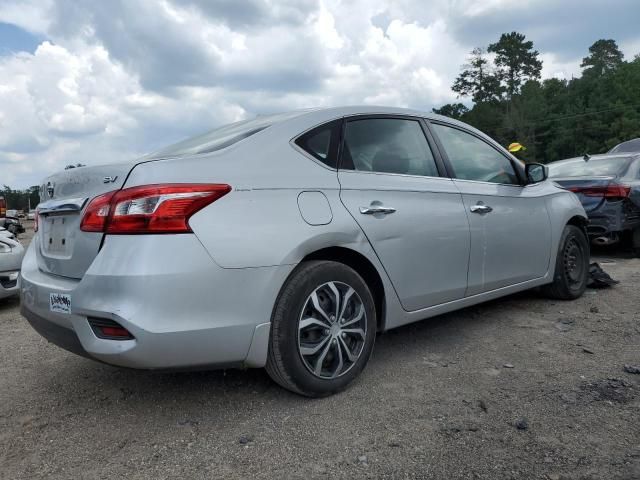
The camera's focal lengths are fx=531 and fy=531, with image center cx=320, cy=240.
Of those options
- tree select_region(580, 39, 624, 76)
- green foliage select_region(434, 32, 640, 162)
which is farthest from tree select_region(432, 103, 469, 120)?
tree select_region(580, 39, 624, 76)

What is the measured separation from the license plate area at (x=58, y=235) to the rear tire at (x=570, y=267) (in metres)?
3.81

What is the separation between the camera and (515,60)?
6981cm

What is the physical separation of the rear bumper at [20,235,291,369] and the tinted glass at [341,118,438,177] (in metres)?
0.96

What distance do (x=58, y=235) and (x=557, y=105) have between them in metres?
71.9

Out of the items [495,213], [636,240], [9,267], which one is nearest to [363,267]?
[495,213]

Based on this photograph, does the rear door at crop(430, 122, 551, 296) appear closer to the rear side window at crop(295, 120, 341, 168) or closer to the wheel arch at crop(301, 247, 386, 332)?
the wheel arch at crop(301, 247, 386, 332)

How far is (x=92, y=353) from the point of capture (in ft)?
7.50

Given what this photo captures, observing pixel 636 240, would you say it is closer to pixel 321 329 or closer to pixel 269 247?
pixel 321 329

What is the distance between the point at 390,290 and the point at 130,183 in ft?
4.94

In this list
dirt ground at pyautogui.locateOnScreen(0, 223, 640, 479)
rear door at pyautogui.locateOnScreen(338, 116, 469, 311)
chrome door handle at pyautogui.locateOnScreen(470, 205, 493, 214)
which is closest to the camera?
dirt ground at pyautogui.locateOnScreen(0, 223, 640, 479)

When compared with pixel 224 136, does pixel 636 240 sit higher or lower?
lower

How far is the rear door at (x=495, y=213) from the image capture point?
11.8 feet

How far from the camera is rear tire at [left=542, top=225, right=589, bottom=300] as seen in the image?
182 inches

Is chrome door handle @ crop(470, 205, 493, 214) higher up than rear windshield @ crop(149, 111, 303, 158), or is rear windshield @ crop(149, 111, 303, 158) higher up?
rear windshield @ crop(149, 111, 303, 158)
